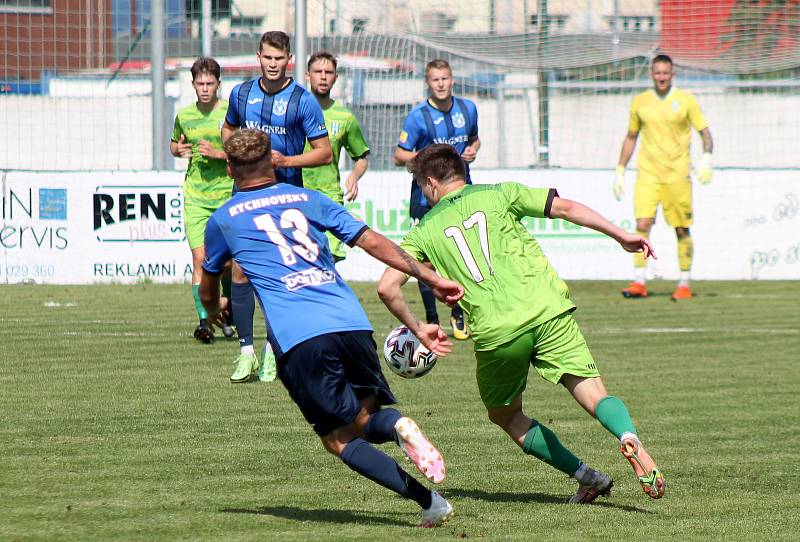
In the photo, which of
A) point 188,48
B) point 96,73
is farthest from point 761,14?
point 96,73

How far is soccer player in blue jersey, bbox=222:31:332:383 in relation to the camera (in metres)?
9.54

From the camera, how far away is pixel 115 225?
17312 mm

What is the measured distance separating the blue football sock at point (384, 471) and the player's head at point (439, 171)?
1312mm

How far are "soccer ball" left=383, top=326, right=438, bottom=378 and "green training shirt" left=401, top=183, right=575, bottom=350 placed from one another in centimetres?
38

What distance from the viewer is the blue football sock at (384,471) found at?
17.8ft

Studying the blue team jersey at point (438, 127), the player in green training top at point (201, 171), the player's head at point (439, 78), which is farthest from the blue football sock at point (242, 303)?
the player's head at point (439, 78)

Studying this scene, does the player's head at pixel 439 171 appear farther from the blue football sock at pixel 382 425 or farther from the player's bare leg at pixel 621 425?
the blue football sock at pixel 382 425

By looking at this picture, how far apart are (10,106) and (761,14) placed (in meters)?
11.5

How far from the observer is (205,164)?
11.4m

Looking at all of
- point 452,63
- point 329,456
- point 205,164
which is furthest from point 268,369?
point 452,63

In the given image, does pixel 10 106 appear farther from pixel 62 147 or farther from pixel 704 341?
Result: pixel 704 341

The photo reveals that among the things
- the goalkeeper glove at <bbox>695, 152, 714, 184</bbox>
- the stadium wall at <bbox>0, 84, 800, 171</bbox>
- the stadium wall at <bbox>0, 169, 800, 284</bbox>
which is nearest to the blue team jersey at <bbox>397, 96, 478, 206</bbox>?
the goalkeeper glove at <bbox>695, 152, 714, 184</bbox>

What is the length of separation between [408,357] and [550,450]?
792 mm

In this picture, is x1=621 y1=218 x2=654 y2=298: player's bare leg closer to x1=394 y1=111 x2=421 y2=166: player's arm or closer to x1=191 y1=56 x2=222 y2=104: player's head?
x1=394 y1=111 x2=421 y2=166: player's arm
